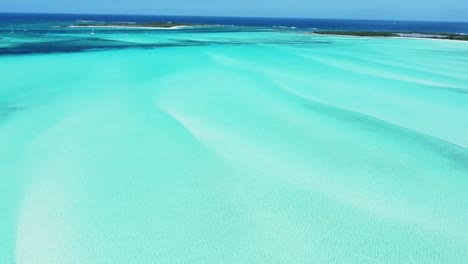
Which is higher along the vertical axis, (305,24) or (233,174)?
(233,174)

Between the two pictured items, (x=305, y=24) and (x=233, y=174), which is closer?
(x=233, y=174)

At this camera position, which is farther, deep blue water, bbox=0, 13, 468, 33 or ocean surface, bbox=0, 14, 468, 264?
deep blue water, bbox=0, 13, 468, 33

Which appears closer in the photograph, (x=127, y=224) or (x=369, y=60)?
(x=127, y=224)

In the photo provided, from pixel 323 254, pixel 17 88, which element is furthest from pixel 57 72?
pixel 323 254

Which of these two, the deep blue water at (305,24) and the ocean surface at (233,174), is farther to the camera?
the deep blue water at (305,24)

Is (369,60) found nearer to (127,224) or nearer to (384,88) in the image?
(384,88)

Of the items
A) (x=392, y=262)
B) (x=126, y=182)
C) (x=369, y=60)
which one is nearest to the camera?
(x=392, y=262)

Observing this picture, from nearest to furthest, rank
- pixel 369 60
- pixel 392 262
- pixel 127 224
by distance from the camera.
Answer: pixel 392 262 → pixel 127 224 → pixel 369 60
